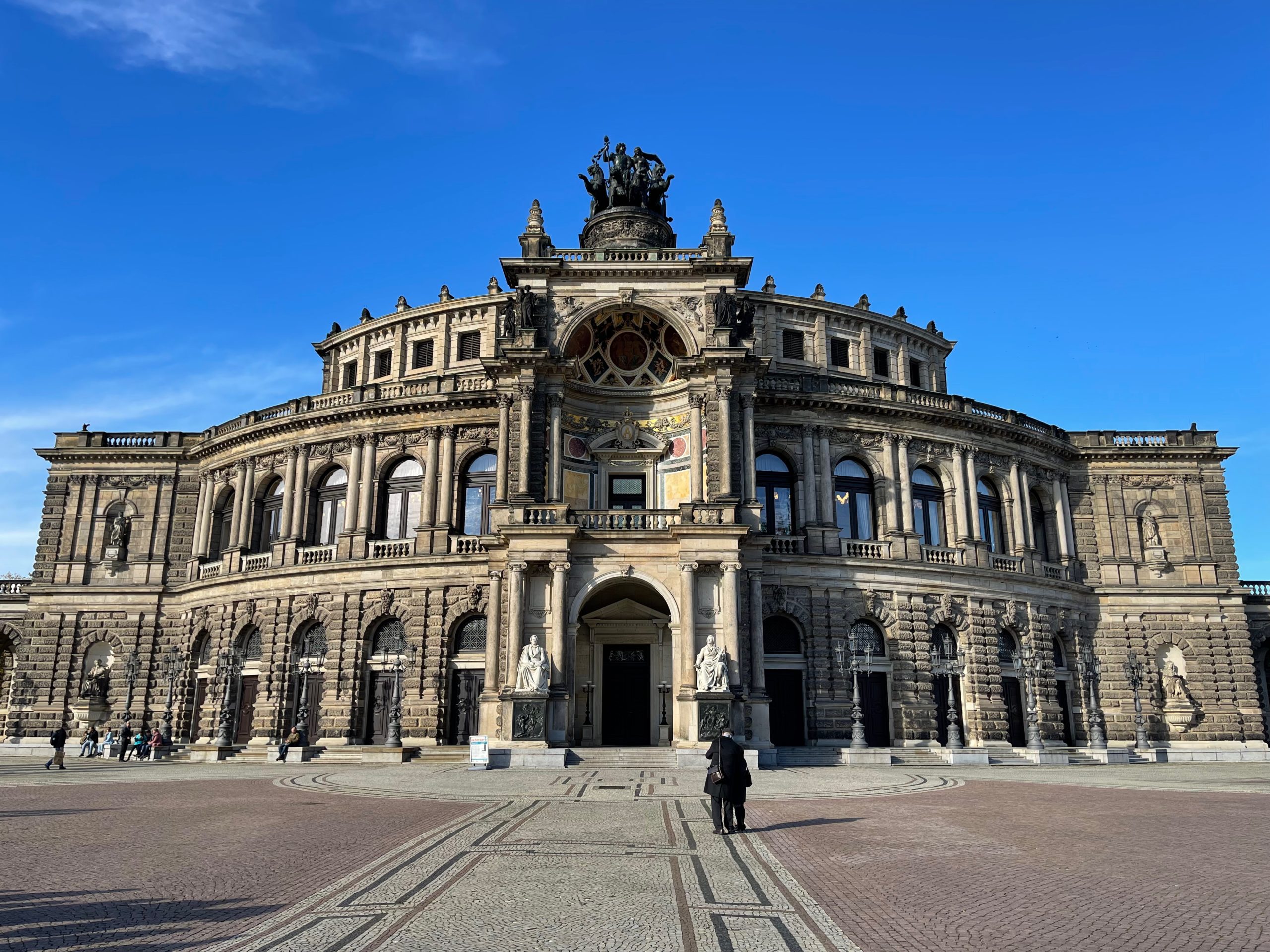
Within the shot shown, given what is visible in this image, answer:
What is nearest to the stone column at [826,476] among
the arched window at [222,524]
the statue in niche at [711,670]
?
the statue in niche at [711,670]

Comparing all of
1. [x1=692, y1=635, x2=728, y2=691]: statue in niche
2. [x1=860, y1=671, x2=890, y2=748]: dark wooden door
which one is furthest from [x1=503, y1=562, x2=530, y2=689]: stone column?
[x1=860, y1=671, x2=890, y2=748]: dark wooden door

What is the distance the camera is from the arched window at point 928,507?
144 feet

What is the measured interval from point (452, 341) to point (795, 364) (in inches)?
712

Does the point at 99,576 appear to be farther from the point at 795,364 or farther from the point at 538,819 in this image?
the point at 538,819

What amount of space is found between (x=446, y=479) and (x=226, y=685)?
14.0 m

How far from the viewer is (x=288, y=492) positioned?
4541cm

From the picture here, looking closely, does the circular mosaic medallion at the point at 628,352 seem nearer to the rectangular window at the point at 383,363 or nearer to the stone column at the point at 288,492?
the rectangular window at the point at 383,363

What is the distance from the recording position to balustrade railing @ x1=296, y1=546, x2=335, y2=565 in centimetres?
4375

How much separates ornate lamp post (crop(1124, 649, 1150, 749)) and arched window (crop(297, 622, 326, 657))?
124 ft

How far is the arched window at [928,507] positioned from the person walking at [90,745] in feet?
132

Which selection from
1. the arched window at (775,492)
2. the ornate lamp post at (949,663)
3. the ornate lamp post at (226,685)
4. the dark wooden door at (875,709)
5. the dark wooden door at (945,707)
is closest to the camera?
the dark wooden door at (875,709)

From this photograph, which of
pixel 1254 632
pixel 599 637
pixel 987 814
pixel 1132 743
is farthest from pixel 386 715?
pixel 1254 632

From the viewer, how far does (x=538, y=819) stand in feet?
56.5

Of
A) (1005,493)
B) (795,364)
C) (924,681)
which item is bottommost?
(924,681)
